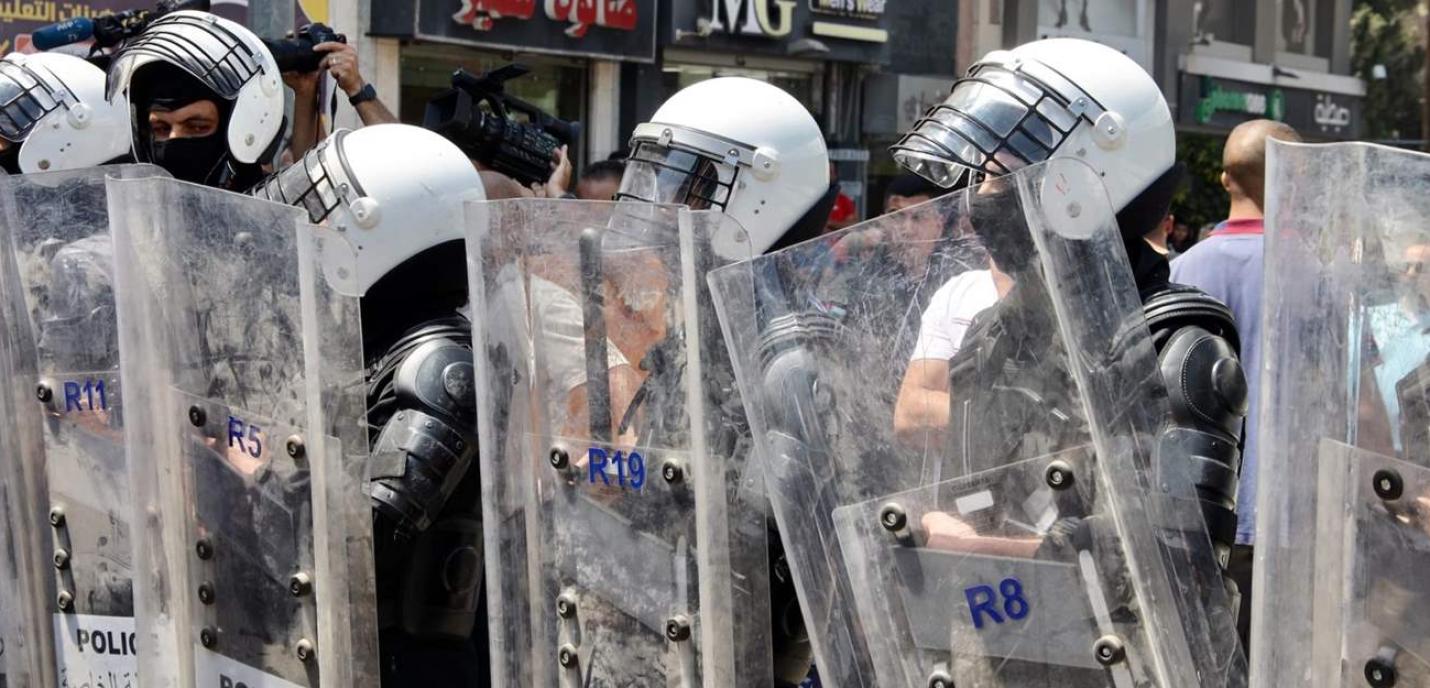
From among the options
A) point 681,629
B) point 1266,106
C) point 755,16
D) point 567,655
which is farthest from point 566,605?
point 1266,106

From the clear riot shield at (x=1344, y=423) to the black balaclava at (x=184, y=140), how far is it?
3.09 m

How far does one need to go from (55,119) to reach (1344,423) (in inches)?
150

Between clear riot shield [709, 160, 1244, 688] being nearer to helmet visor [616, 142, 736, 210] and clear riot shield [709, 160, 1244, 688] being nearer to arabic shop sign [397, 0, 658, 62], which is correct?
helmet visor [616, 142, 736, 210]

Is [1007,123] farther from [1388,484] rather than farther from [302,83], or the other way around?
[302,83]

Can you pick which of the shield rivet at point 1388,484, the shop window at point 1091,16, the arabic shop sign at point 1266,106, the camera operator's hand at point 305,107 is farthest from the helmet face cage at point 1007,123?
the arabic shop sign at point 1266,106

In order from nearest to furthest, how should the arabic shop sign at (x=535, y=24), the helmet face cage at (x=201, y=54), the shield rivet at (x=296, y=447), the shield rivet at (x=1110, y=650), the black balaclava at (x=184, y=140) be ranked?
the shield rivet at (x=1110, y=650) → the shield rivet at (x=296, y=447) → the helmet face cage at (x=201, y=54) → the black balaclava at (x=184, y=140) → the arabic shop sign at (x=535, y=24)

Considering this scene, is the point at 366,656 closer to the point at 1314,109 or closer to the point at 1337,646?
the point at 1337,646

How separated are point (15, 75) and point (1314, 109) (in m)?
18.7

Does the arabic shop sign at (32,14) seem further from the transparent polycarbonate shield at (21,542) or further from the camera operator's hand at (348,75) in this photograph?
the transparent polycarbonate shield at (21,542)

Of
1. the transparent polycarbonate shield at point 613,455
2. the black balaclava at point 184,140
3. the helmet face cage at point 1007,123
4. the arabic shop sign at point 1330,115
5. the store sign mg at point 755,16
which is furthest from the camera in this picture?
the arabic shop sign at point 1330,115

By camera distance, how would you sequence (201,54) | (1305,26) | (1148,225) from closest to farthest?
1. (1148,225)
2. (201,54)
3. (1305,26)

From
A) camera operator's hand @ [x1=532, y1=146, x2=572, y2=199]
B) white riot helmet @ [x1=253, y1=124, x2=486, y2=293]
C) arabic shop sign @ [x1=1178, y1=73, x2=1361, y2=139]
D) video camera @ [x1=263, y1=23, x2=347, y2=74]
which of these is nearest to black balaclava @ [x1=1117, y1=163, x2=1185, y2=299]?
white riot helmet @ [x1=253, y1=124, x2=486, y2=293]

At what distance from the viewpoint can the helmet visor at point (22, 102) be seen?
15.3ft

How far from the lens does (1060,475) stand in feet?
6.23
